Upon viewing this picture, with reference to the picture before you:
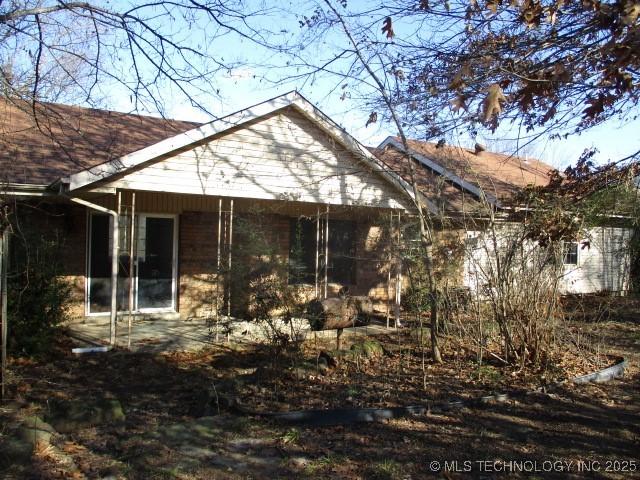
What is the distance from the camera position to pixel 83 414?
579 centimetres

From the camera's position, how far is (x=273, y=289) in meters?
7.16

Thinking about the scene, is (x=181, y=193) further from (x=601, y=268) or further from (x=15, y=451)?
(x=601, y=268)

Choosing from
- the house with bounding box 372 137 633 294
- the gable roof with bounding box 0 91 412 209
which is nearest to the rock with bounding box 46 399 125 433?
the gable roof with bounding box 0 91 412 209

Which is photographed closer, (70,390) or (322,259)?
(70,390)

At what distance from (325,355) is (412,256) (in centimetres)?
189

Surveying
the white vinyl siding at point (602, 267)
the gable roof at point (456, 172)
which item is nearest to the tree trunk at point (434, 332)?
the gable roof at point (456, 172)

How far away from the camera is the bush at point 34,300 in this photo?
8164 millimetres

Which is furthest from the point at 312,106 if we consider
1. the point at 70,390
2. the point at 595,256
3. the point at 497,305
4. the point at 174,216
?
the point at 595,256

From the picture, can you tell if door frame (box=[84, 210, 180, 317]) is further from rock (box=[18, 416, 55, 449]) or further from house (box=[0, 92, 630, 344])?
rock (box=[18, 416, 55, 449])

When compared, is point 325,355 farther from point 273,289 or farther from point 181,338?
point 181,338

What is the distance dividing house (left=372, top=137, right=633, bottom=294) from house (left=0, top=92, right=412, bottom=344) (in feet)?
3.67

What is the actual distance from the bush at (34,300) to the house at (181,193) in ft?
2.67

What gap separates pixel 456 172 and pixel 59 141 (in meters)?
6.32

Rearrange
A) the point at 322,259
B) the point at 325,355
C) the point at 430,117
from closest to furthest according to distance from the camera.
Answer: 1. the point at 430,117
2. the point at 325,355
3. the point at 322,259
